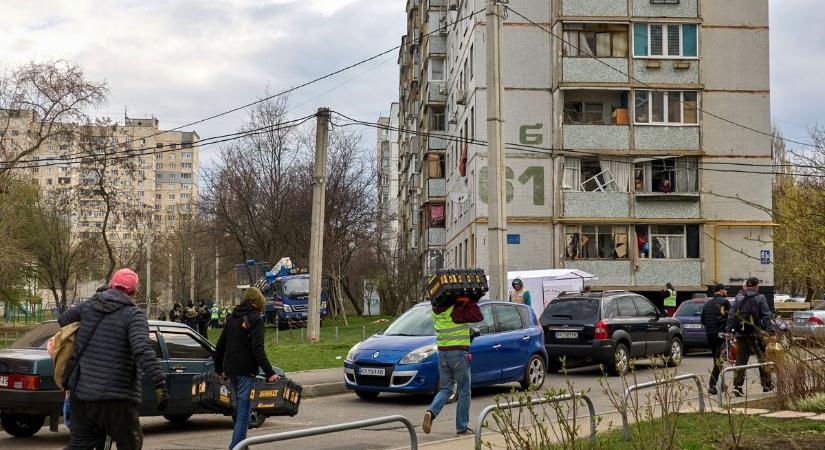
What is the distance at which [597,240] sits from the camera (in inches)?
1721

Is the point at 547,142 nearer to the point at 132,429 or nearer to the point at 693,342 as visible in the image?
the point at 693,342

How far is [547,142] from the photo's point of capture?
146 ft

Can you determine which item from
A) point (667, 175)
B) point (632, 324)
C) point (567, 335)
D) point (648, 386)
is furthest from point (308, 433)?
point (667, 175)

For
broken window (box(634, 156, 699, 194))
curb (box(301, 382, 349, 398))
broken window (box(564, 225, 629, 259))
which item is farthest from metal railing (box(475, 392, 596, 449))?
broken window (box(634, 156, 699, 194))

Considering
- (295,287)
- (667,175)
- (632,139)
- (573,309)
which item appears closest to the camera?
(573,309)

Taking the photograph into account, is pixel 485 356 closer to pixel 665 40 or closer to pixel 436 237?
pixel 665 40

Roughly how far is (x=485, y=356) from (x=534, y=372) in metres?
1.65

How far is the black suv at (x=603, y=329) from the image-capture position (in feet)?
68.6

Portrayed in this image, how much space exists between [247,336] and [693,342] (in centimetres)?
1968

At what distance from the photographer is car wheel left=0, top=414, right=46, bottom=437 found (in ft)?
41.4

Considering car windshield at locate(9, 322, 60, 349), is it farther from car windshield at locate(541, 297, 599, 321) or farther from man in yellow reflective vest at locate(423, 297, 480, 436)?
car windshield at locate(541, 297, 599, 321)

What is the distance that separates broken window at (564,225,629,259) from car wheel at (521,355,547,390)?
1014 inches

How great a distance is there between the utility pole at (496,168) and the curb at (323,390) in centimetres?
556

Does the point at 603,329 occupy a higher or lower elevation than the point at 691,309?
lower
